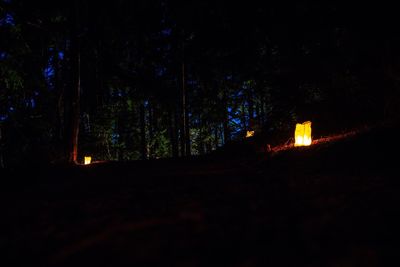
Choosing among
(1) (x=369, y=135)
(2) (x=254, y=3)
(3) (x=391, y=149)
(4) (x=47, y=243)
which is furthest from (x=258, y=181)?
(2) (x=254, y=3)

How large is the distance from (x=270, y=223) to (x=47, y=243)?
2274mm

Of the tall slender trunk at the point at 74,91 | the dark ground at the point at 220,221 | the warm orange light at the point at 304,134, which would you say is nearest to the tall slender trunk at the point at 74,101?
the tall slender trunk at the point at 74,91

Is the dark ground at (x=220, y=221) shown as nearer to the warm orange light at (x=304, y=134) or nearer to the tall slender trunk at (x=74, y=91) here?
the warm orange light at (x=304, y=134)

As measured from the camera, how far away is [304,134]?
28.8ft

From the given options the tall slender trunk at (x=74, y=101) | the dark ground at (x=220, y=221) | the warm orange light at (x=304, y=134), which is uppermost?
the tall slender trunk at (x=74, y=101)

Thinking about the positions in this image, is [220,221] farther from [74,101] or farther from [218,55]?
[74,101]

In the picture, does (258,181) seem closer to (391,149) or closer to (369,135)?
(391,149)

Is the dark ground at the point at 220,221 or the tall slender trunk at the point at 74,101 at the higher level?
the tall slender trunk at the point at 74,101

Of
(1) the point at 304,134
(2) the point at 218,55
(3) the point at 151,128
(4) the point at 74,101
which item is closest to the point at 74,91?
(4) the point at 74,101

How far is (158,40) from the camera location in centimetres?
2006

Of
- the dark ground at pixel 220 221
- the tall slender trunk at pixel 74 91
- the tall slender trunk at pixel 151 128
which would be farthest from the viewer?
the tall slender trunk at pixel 151 128

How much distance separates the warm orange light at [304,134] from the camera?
8742 millimetres

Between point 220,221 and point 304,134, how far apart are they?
6.49m

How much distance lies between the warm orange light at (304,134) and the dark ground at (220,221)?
9.33 ft
